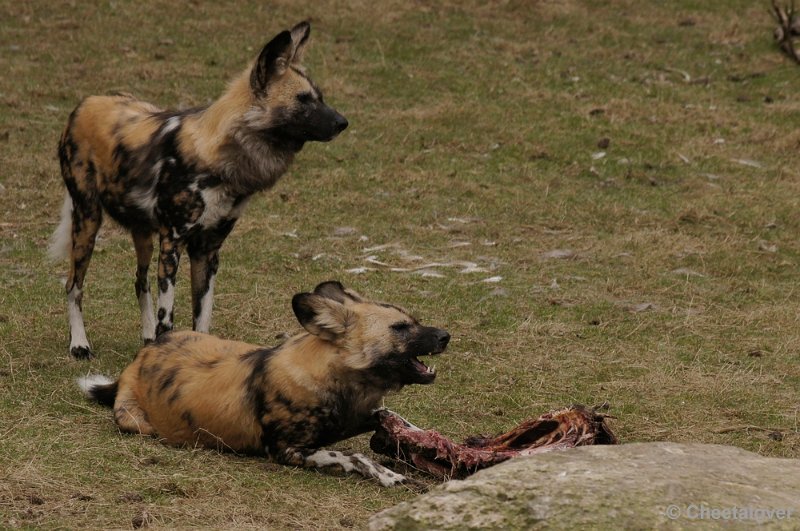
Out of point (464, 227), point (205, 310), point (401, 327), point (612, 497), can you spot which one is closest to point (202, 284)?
point (205, 310)

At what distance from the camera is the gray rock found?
12.3ft

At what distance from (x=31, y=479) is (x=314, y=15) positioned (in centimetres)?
1265

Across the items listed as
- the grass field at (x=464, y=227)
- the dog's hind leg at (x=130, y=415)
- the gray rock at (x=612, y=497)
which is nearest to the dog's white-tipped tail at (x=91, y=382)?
the grass field at (x=464, y=227)

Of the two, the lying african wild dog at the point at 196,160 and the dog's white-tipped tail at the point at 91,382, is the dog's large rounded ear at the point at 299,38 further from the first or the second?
the dog's white-tipped tail at the point at 91,382

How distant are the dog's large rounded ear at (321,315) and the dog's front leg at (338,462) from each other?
0.53 meters

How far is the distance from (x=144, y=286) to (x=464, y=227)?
3.75m

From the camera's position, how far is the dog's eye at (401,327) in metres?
5.84

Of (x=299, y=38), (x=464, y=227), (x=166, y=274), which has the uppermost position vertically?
(x=299, y=38)

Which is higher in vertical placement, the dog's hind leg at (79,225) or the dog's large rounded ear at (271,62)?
the dog's large rounded ear at (271,62)

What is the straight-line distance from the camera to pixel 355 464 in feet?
18.7

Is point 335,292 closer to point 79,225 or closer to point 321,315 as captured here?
point 321,315

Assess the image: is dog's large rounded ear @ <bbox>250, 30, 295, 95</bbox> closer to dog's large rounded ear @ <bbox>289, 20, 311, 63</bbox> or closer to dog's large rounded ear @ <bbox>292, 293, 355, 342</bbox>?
dog's large rounded ear @ <bbox>289, 20, 311, 63</bbox>

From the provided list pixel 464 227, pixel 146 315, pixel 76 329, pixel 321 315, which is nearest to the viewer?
pixel 321 315

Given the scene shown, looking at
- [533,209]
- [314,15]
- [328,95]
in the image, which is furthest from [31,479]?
[314,15]
